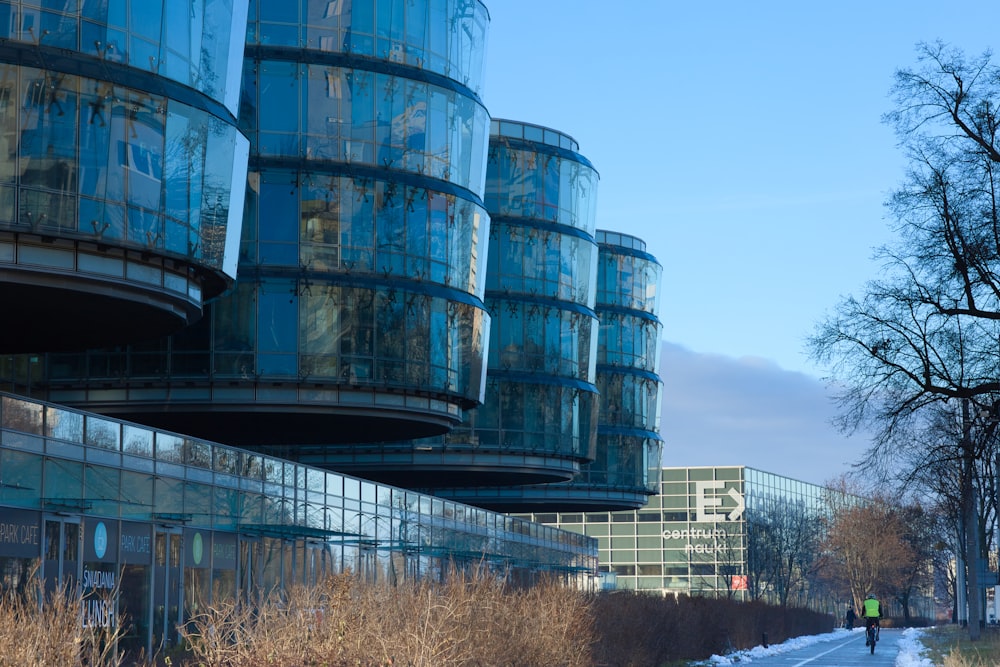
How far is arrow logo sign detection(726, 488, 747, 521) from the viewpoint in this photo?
134625 millimetres

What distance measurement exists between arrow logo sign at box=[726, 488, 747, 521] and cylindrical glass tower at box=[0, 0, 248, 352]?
105 m

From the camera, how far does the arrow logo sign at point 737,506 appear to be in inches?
5300

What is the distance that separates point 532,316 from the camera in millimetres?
67875

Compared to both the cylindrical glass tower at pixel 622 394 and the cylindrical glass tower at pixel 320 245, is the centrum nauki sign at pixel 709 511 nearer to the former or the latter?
the cylindrical glass tower at pixel 622 394

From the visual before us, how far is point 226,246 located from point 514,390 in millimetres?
33579

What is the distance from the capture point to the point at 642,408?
289ft

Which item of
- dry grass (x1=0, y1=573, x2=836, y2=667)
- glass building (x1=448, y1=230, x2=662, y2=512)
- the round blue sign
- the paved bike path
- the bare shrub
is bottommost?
the paved bike path

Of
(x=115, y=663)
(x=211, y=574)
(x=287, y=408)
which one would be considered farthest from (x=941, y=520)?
(x=115, y=663)

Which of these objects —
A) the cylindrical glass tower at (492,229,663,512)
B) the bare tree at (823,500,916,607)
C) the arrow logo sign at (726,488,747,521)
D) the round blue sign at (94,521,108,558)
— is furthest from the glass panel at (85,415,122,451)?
the arrow logo sign at (726,488,747,521)

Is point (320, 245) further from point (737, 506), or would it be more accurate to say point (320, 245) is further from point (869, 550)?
point (737, 506)

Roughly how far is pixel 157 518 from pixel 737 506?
10634 centimetres

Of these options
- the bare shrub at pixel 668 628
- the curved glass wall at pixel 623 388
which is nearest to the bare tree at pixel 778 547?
the curved glass wall at pixel 623 388

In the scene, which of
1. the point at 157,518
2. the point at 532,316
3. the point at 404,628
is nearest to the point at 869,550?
the point at 532,316

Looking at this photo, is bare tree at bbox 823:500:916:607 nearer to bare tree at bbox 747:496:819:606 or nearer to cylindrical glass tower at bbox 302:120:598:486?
bare tree at bbox 747:496:819:606
